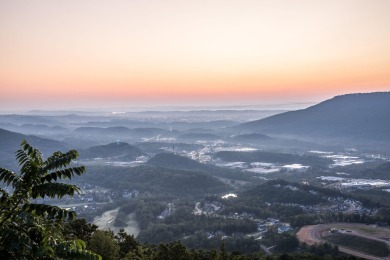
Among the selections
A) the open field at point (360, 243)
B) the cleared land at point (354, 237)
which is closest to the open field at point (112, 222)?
the cleared land at point (354, 237)

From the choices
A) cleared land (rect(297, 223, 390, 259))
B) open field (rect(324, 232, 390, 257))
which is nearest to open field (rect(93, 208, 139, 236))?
cleared land (rect(297, 223, 390, 259))

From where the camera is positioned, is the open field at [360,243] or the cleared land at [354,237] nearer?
the open field at [360,243]

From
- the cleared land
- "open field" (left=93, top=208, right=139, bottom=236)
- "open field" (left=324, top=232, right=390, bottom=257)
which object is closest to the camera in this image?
"open field" (left=324, top=232, right=390, bottom=257)

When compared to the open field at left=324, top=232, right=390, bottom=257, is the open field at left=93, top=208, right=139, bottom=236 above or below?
below

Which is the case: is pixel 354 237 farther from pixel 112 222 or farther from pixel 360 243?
pixel 112 222

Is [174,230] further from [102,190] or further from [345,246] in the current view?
[102,190]

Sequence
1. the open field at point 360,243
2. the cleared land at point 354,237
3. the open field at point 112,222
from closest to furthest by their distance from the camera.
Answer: the open field at point 360,243, the cleared land at point 354,237, the open field at point 112,222

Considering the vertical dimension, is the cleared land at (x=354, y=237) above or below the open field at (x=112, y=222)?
above

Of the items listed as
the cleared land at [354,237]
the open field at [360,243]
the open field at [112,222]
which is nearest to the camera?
the open field at [360,243]

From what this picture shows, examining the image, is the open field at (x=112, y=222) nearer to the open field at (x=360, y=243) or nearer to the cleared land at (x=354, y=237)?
the cleared land at (x=354, y=237)

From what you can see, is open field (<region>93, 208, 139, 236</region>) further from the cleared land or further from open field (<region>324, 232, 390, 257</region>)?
open field (<region>324, 232, 390, 257</region>)
